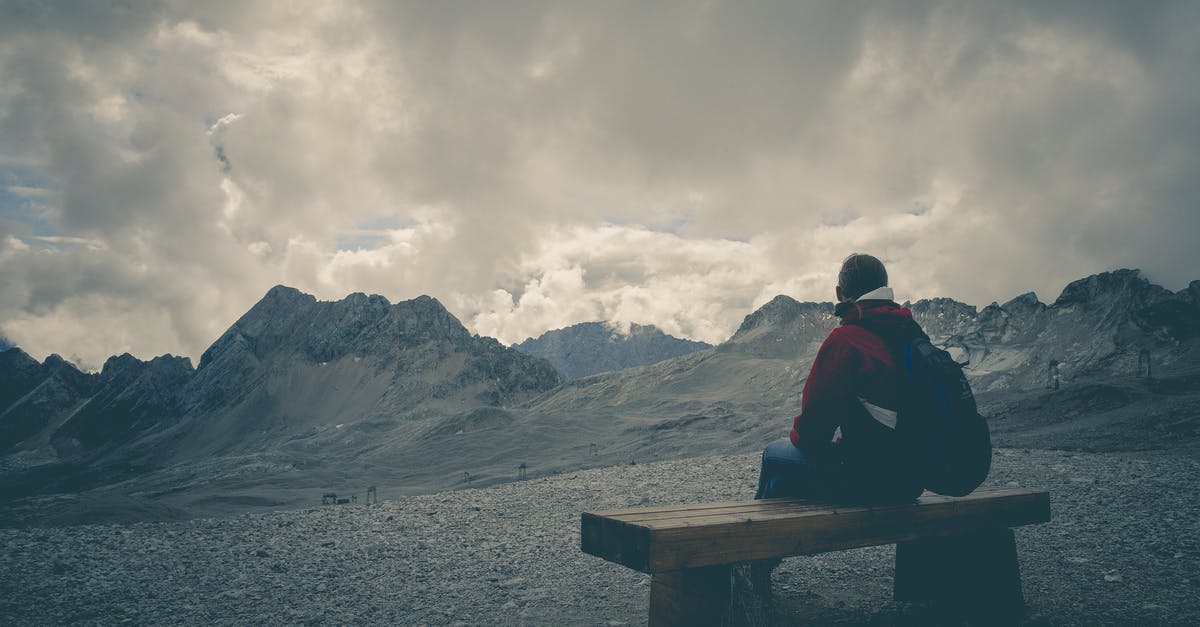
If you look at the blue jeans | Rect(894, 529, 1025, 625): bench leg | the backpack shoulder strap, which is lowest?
Rect(894, 529, 1025, 625): bench leg

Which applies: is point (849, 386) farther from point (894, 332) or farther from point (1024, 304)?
point (1024, 304)

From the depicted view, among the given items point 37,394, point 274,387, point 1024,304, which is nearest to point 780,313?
point 1024,304

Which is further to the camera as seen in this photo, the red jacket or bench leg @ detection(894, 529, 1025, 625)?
bench leg @ detection(894, 529, 1025, 625)

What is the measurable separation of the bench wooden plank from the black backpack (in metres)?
0.33

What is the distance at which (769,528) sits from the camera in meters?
3.50

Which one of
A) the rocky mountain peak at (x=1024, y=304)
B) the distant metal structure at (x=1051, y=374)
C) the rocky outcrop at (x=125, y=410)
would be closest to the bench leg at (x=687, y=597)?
the distant metal structure at (x=1051, y=374)

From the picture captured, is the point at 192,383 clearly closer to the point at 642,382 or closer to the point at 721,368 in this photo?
the point at 642,382

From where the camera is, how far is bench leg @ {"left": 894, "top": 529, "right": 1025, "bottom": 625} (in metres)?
4.49

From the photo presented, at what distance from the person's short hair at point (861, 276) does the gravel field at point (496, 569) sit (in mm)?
2494

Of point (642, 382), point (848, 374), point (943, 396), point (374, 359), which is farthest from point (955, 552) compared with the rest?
point (374, 359)

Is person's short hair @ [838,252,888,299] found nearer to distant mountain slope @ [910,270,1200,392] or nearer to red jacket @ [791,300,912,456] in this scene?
red jacket @ [791,300,912,456]

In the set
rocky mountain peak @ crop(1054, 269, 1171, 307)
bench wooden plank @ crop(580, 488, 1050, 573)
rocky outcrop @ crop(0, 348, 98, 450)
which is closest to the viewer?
bench wooden plank @ crop(580, 488, 1050, 573)

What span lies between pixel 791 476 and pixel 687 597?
1.22 metres

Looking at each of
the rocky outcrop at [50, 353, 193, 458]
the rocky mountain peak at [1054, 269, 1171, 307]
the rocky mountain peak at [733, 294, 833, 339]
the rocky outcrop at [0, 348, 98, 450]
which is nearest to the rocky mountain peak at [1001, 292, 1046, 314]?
the rocky mountain peak at [1054, 269, 1171, 307]
